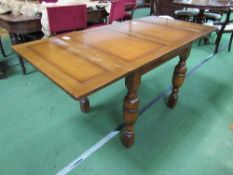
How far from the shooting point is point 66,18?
214cm

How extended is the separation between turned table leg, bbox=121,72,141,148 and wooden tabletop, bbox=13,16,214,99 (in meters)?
0.13

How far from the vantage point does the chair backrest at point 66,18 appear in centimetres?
202

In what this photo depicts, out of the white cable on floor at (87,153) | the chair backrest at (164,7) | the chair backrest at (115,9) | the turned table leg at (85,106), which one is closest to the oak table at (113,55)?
the white cable on floor at (87,153)

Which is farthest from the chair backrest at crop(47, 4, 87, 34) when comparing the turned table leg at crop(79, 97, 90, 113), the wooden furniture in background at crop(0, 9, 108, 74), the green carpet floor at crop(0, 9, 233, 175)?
the turned table leg at crop(79, 97, 90, 113)

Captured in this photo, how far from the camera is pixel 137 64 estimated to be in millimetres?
979

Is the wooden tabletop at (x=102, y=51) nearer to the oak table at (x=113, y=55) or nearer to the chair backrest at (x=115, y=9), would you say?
the oak table at (x=113, y=55)

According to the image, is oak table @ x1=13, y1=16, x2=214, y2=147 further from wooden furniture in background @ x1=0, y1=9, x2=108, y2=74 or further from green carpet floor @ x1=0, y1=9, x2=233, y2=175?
wooden furniture in background @ x1=0, y1=9, x2=108, y2=74

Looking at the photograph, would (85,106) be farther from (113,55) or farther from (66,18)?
(66,18)

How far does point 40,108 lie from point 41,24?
1.00m

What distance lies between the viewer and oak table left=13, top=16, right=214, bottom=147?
34.5 inches

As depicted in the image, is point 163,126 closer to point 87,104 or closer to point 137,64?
point 87,104

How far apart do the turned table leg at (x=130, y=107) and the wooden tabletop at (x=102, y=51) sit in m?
0.13

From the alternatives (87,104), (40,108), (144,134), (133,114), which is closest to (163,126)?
(144,134)

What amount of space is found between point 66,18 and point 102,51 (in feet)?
4.14
